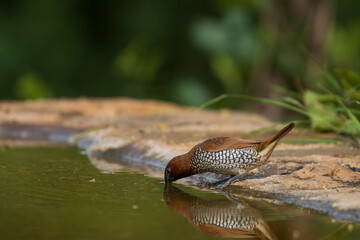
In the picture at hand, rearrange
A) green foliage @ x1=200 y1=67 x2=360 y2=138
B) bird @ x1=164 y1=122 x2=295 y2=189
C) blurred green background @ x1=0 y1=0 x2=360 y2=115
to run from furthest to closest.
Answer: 1. blurred green background @ x1=0 y1=0 x2=360 y2=115
2. green foliage @ x1=200 y1=67 x2=360 y2=138
3. bird @ x1=164 y1=122 x2=295 y2=189

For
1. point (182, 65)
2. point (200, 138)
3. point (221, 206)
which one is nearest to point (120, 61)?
point (182, 65)

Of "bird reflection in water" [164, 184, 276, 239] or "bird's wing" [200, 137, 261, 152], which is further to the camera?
"bird's wing" [200, 137, 261, 152]

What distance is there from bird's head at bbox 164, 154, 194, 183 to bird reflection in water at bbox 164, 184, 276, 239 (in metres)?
0.17

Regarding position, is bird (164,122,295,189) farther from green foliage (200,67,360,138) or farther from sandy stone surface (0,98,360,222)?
green foliage (200,67,360,138)

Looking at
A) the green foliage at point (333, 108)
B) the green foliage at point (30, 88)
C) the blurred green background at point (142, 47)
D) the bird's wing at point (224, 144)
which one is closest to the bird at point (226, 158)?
the bird's wing at point (224, 144)

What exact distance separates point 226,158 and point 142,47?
458cm

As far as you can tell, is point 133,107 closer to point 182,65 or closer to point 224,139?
point 224,139

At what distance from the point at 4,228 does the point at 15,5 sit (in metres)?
7.37

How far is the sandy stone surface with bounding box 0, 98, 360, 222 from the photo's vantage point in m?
2.46

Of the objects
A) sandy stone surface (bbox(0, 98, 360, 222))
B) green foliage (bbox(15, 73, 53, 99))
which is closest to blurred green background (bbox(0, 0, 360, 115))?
green foliage (bbox(15, 73, 53, 99))

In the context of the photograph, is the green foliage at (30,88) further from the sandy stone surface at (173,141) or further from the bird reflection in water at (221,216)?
the bird reflection in water at (221,216)

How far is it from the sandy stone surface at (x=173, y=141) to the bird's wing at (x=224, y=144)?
6.3 inches

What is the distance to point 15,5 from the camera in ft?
29.0

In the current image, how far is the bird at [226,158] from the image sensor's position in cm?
260
